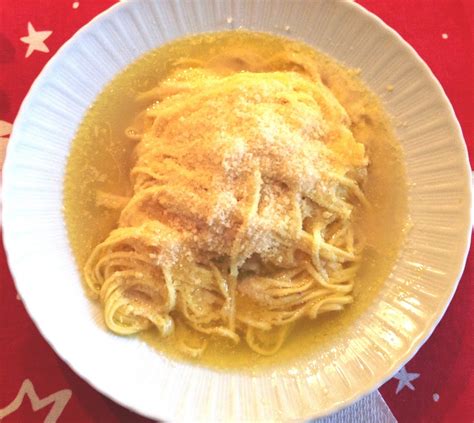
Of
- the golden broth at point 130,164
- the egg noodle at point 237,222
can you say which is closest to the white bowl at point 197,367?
the golden broth at point 130,164

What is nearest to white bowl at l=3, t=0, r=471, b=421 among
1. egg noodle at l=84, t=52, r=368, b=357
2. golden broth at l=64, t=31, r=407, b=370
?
golden broth at l=64, t=31, r=407, b=370

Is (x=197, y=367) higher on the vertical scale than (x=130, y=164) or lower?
lower

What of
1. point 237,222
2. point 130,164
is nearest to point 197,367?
point 237,222

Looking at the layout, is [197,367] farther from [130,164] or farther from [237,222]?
[130,164]

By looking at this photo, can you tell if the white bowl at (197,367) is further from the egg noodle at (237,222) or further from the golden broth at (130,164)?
the egg noodle at (237,222)

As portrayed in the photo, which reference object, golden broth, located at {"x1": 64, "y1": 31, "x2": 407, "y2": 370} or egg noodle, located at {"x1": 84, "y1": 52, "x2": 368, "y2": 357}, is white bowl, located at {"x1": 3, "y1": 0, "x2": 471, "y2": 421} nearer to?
golden broth, located at {"x1": 64, "y1": 31, "x2": 407, "y2": 370}

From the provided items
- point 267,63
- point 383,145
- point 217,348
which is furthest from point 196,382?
point 267,63
